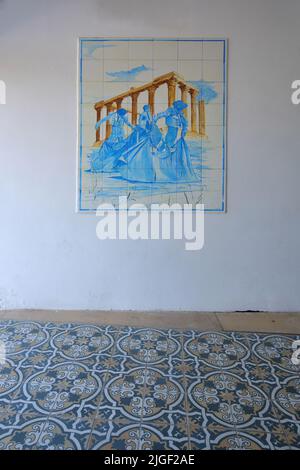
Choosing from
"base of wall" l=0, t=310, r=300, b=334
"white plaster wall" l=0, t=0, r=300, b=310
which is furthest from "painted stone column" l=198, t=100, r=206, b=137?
"base of wall" l=0, t=310, r=300, b=334

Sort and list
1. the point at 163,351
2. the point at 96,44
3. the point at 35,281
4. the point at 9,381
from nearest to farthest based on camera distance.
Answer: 1. the point at 9,381
2. the point at 163,351
3. the point at 96,44
4. the point at 35,281

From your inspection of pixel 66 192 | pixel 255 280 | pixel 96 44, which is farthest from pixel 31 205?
pixel 255 280

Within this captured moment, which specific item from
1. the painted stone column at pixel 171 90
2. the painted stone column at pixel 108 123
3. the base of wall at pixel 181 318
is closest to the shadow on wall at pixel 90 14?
the painted stone column at pixel 171 90

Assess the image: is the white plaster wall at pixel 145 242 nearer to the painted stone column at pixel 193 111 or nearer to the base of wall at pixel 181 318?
the base of wall at pixel 181 318

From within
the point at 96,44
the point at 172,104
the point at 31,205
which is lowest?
the point at 31,205

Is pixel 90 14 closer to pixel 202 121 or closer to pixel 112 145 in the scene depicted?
pixel 112 145

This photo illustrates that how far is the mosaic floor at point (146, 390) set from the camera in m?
1.11

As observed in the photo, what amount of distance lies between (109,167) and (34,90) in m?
0.71

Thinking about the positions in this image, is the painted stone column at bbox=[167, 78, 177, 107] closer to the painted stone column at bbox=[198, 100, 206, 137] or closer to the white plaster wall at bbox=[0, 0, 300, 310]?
the painted stone column at bbox=[198, 100, 206, 137]

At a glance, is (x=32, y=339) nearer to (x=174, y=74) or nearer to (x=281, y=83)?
(x=174, y=74)

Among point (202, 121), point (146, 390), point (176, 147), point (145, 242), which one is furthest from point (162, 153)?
point (146, 390)

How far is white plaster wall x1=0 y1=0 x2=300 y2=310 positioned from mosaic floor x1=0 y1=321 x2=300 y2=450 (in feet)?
1.26

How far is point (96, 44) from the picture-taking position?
2127mm

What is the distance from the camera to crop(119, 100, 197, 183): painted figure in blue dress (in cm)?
216
